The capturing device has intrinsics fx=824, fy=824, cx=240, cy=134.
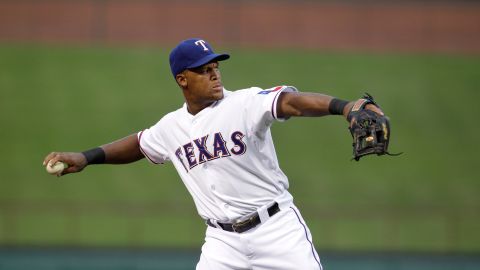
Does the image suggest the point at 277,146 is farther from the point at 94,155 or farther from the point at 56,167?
the point at 56,167

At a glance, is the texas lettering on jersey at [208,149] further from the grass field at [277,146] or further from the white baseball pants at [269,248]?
the grass field at [277,146]

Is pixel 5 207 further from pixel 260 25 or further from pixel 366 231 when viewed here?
pixel 260 25

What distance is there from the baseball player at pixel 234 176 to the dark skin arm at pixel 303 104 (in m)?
0.18

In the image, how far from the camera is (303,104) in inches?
187

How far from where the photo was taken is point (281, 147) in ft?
64.3

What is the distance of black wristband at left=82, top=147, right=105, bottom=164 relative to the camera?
6020 mm

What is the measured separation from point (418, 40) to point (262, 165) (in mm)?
21385

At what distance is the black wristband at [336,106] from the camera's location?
4.53 m

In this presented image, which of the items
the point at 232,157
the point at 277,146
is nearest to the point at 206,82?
the point at 232,157

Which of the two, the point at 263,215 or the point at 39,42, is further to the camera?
the point at 39,42

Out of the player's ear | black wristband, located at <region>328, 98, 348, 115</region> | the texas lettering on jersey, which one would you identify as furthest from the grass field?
black wristband, located at <region>328, 98, 348, 115</region>

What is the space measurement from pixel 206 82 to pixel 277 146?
14.2 meters

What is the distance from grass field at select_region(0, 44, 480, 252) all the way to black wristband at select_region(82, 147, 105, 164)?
24.6ft

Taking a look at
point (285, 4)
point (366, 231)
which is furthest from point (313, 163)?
point (285, 4)
